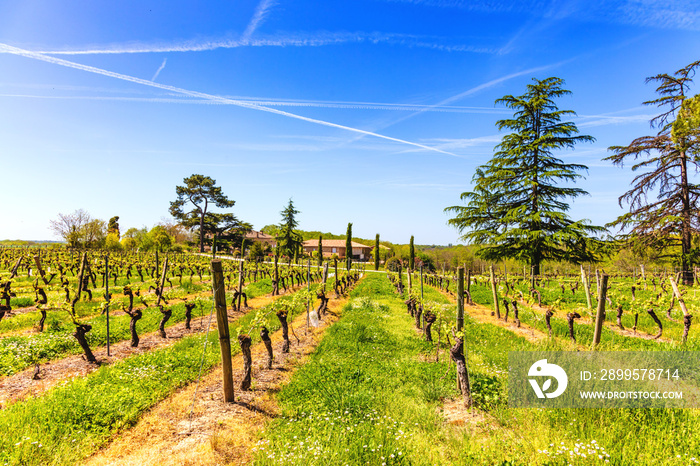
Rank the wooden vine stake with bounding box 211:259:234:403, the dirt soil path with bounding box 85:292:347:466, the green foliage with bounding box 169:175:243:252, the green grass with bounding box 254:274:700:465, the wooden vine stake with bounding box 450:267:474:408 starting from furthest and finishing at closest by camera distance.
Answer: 1. the green foliage with bounding box 169:175:243:252
2. the wooden vine stake with bounding box 211:259:234:403
3. the wooden vine stake with bounding box 450:267:474:408
4. the dirt soil path with bounding box 85:292:347:466
5. the green grass with bounding box 254:274:700:465

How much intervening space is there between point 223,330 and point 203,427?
1.60m

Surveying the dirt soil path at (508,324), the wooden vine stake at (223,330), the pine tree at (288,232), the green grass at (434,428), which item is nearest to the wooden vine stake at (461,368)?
the green grass at (434,428)

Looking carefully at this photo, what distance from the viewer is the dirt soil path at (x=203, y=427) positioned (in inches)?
173

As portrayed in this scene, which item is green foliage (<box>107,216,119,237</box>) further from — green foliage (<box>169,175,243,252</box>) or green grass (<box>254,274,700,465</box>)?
green grass (<box>254,274,700,465</box>)

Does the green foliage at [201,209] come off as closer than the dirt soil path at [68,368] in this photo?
No

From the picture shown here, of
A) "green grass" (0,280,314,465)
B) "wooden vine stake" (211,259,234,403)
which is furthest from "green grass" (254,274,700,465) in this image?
"green grass" (0,280,314,465)

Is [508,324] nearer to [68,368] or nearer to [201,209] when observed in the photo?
[68,368]

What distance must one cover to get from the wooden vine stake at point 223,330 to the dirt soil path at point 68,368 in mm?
3619

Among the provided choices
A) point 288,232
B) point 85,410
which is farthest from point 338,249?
point 85,410

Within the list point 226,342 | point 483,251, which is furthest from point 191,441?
point 483,251

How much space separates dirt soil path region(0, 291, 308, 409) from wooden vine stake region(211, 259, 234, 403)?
3.62 metres

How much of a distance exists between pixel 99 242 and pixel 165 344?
60.7 meters

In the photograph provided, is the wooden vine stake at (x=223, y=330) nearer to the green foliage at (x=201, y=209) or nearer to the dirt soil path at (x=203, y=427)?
the dirt soil path at (x=203, y=427)

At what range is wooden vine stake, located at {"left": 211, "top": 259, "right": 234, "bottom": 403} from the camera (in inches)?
237
